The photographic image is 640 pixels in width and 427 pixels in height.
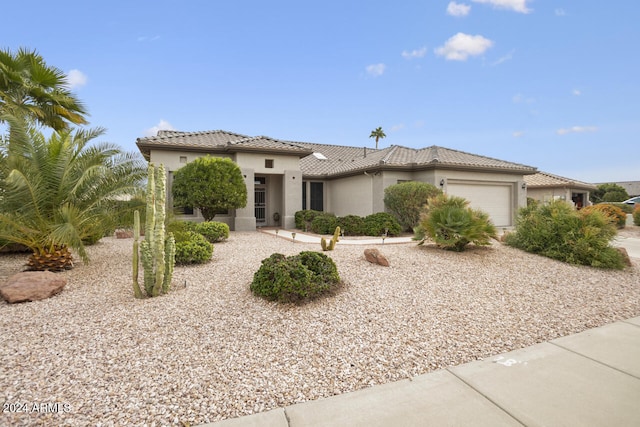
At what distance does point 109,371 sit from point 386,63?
16091 millimetres

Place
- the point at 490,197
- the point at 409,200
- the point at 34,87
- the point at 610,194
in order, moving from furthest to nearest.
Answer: the point at 610,194
the point at 490,197
the point at 409,200
the point at 34,87

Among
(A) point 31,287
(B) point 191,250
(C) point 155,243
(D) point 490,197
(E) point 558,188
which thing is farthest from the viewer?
(E) point 558,188

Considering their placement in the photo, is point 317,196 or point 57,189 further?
point 317,196

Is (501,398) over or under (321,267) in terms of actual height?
under

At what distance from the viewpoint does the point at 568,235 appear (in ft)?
26.6

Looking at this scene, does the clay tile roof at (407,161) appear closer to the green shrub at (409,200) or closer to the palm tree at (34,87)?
the green shrub at (409,200)

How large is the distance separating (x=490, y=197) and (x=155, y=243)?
1744cm

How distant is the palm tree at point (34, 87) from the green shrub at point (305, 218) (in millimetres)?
10471

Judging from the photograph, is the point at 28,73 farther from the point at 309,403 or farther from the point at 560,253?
the point at 560,253

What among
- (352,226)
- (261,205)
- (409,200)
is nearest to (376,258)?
(352,226)

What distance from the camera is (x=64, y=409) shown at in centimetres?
254

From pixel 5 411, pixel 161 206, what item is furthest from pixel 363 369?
pixel 161 206

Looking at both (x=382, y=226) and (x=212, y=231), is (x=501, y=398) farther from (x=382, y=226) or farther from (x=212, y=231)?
(x=382, y=226)

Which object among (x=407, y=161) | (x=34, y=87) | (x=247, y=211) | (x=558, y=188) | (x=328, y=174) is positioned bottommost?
(x=247, y=211)
